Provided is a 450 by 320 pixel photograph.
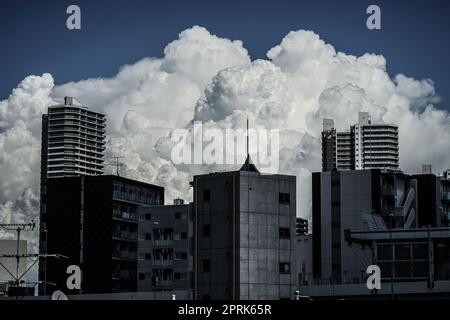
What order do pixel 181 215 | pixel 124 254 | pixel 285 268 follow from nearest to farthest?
1. pixel 285 268
2. pixel 181 215
3. pixel 124 254

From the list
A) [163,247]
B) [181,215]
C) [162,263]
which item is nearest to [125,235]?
[163,247]

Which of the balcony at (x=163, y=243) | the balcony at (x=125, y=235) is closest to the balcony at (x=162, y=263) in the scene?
the balcony at (x=163, y=243)

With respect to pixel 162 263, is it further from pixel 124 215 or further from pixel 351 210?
pixel 351 210

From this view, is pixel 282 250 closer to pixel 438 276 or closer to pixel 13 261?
pixel 438 276

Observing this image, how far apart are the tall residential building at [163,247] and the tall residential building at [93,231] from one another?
436cm

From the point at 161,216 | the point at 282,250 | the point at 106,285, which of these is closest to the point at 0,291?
the point at 106,285

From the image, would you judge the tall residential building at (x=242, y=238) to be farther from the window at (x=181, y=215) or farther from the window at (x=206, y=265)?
the window at (x=181, y=215)

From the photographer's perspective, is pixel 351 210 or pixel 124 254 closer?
pixel 351 210

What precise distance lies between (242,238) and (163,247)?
78148mm

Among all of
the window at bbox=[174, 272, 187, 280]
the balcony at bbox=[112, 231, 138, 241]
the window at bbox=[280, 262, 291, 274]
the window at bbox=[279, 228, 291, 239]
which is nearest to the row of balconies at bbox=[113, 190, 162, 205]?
the balcony at bbox=[112, 231, 138, 241]

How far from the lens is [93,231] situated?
173 m
